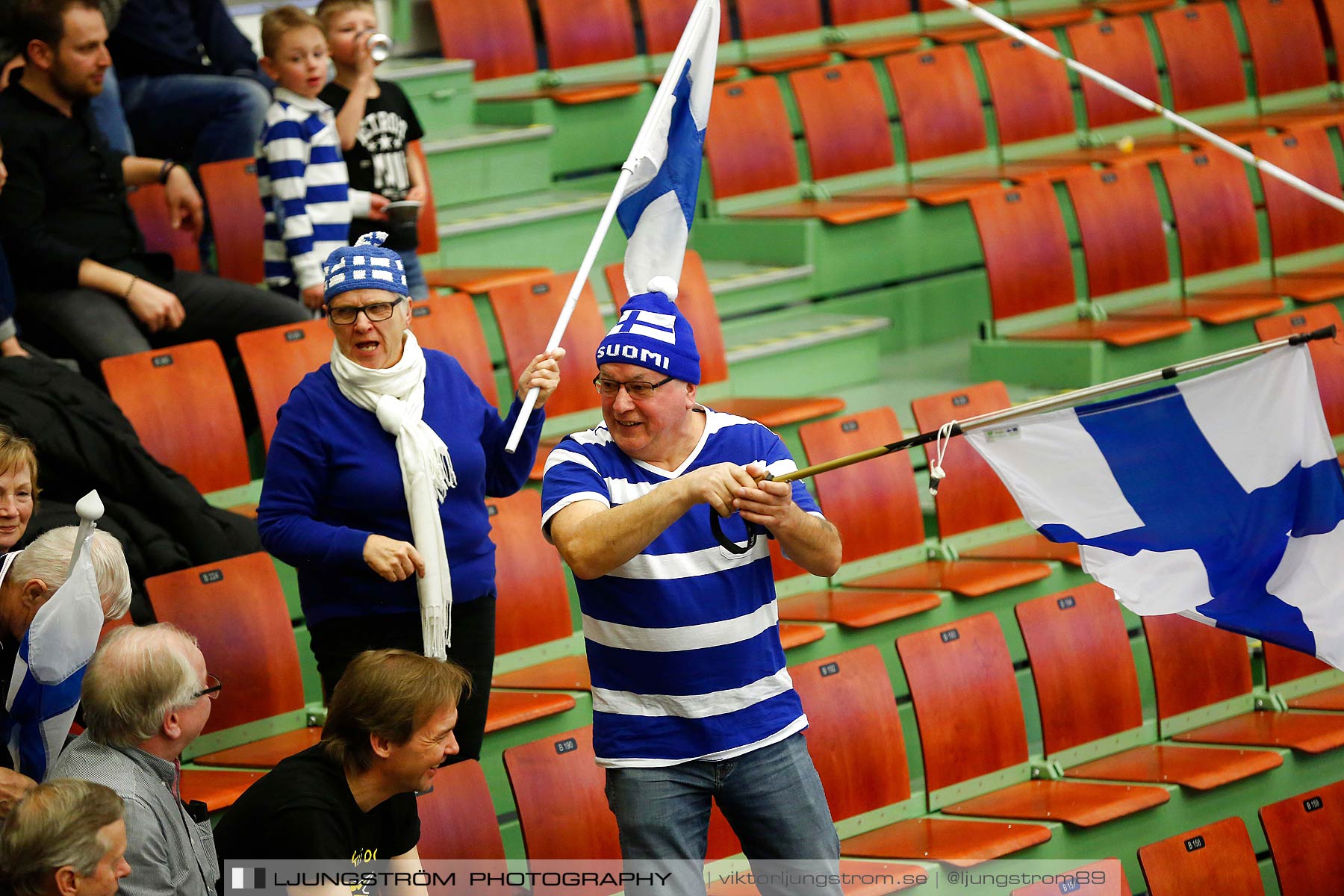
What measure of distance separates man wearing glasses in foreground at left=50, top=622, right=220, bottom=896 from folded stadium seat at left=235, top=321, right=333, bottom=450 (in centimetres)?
156

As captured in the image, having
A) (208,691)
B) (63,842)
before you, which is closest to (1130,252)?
(208,691)

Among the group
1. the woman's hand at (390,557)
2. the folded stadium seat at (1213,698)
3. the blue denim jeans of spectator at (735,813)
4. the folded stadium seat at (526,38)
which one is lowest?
the folded stadium seat at (1213,698)

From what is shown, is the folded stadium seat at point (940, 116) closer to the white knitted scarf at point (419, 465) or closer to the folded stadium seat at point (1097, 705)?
the folded stadium seat at point (1097, 705)

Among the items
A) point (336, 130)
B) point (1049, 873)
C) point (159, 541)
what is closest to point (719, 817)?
point (1049, 873)

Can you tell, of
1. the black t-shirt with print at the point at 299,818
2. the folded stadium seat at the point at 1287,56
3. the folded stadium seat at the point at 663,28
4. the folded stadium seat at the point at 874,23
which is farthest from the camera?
the folded stadium seat at the point at 1287,56

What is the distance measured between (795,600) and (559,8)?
2835 mm

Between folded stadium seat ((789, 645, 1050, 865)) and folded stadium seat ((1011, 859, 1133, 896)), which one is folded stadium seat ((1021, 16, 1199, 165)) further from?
folded stadium seat ((1011, 859, 1133, 896))

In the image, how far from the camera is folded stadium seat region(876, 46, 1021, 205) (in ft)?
18.9

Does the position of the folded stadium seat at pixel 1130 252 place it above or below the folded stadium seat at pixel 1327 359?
above

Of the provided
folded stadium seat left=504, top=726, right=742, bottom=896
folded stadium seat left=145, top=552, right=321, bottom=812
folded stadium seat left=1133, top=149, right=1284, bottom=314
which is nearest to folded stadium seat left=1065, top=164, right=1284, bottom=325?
folded stadium seat left=1133, top=149, right=1284, bottom=314

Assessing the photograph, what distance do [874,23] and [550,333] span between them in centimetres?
294

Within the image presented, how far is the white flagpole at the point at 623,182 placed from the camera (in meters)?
2.65

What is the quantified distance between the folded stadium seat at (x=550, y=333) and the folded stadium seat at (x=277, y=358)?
0.53 meters

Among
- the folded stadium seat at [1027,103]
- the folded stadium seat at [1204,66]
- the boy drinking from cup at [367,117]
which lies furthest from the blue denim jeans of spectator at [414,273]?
the folded stadium seat at [1204,66]
